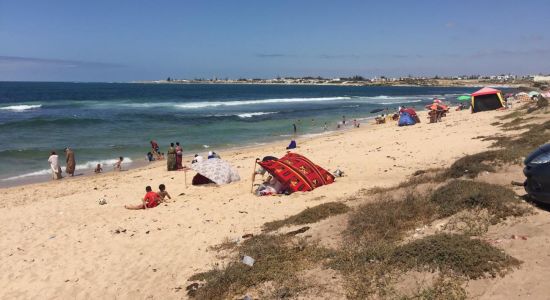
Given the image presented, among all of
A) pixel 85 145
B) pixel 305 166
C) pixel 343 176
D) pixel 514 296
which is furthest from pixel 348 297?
pixel 85 145

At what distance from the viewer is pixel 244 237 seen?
7.79 metres

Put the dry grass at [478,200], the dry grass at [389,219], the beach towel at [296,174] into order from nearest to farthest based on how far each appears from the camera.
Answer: the dry grass at [478,200], the dry grass at [389,219], the beach towel at [296,174]

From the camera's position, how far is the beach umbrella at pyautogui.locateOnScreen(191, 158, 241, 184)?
12961 millimetres

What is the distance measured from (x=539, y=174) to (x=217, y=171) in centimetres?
891

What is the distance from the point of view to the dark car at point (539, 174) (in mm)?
5629

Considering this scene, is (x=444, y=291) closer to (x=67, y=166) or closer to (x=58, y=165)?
(x=58, y=165)

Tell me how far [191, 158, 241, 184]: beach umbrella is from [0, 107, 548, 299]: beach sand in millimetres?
312

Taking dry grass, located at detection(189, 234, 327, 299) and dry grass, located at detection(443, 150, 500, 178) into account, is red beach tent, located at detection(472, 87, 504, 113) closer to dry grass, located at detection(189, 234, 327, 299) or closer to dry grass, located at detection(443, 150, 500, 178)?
dry grass, located at detection(443, 150, 500, 178)

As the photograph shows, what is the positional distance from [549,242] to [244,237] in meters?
4.57

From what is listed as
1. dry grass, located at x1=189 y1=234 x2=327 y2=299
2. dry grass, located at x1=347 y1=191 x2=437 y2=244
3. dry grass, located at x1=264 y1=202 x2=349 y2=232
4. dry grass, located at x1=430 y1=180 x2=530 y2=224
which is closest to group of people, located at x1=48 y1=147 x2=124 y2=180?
dry grass, located at x1=264 y1=202 x2=349 y2=232

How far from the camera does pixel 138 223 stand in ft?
31.8

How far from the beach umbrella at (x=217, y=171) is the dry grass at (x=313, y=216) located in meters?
4.93

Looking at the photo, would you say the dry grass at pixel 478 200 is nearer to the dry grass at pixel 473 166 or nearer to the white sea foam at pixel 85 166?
the dry grass at pixel 473 166

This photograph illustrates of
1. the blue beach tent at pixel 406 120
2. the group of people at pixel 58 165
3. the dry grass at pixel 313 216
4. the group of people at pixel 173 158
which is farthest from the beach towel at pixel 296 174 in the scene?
the blue beach tent at pixel 406 120
